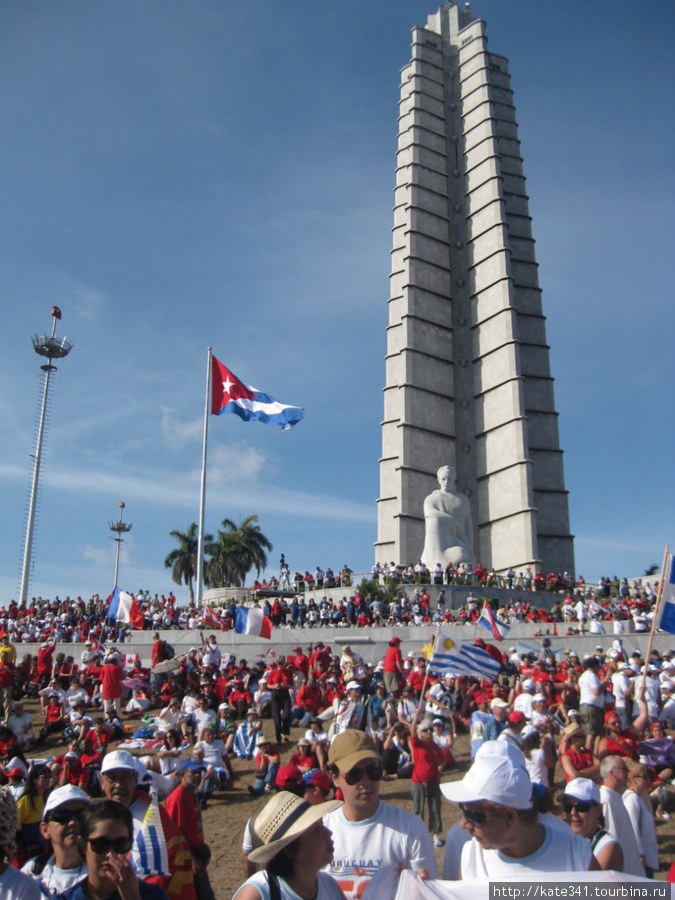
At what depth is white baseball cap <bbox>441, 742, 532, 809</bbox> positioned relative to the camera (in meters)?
2.80

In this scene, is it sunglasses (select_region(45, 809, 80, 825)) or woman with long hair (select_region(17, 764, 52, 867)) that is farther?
woman with long hair (select_region(17, 764, 52, 867))

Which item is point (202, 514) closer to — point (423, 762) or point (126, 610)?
point (126, 610)

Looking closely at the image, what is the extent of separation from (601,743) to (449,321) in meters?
40.5

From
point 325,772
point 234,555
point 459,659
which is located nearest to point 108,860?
point 325,772

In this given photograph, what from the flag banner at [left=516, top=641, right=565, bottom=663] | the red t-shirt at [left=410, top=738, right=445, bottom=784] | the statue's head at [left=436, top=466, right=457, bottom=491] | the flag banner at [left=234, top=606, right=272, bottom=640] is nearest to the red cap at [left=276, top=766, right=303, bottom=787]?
the red t-shirt at [left=410, top=738, right=445, bottom=784]

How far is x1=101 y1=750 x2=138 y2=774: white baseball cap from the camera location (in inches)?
176

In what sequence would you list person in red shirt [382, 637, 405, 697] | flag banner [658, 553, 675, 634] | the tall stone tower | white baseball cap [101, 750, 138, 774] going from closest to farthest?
white baseball cap [101, 750, 138, 774], flag banner [658, 553, 675, 634], person in red shirt [382, 637, 405, 697], the tall stone tower

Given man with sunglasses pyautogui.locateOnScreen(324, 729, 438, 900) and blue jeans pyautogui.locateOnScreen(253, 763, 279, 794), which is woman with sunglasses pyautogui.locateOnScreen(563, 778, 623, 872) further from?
blue jeans pyautogui.locateOnScreen(253, 763, 279, 794)

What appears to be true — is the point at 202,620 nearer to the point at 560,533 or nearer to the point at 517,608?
the point at 517,608

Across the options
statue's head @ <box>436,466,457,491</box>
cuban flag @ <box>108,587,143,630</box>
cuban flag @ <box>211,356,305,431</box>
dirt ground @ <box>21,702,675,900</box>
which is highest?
cuban flag @ <box>211,356,305,431</box>

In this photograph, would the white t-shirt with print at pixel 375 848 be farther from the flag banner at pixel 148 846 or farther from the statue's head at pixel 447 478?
the statue's head at pixel 447 478

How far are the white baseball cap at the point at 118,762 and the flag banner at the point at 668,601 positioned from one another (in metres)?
7.03

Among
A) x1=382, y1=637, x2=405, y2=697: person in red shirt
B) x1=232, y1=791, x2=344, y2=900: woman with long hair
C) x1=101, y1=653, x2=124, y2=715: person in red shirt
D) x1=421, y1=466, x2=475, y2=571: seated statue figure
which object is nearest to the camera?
x1=232, y1=791, x2=344, y2=900: woman with long hair

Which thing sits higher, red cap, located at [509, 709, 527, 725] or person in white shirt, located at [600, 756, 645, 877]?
red cap, located at [509, 709, 527, 725]
